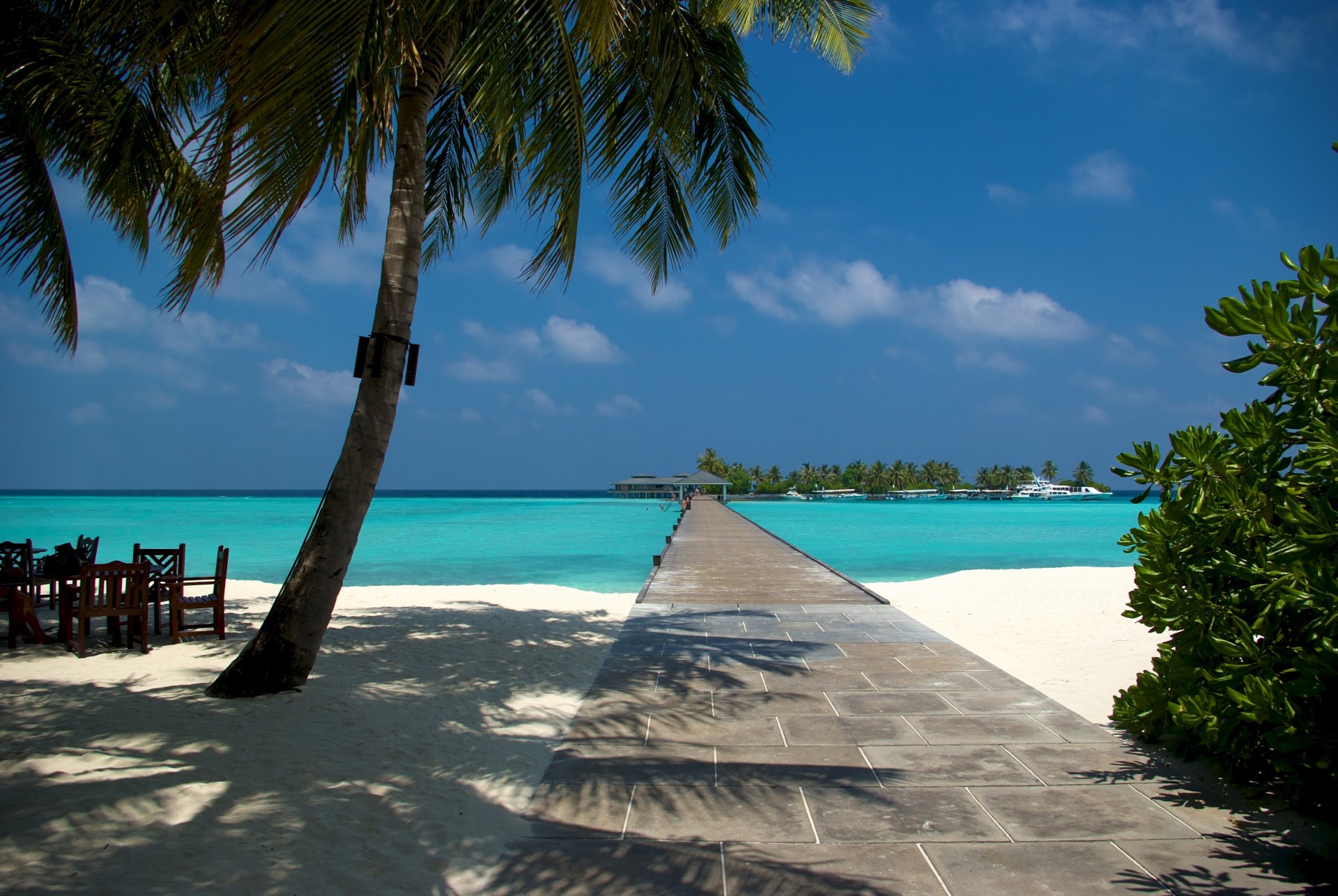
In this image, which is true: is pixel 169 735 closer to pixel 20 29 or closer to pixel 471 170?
pixel 471 170

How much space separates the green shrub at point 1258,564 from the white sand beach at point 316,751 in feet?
4.20

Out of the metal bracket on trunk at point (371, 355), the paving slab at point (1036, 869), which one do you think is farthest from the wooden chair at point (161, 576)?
the paving slab at point (1036, 869)

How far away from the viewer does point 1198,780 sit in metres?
3.53

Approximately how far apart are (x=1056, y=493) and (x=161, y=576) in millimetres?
164137

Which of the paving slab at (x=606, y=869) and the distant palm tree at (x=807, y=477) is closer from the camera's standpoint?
the paving slab at (x=606, y=869)

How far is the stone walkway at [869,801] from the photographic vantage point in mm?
2699

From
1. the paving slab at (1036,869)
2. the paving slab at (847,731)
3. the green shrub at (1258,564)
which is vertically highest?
the green shrub at (1258,564)

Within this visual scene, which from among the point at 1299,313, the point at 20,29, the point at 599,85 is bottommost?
the point at 1299,313

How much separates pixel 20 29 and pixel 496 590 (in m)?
8.36

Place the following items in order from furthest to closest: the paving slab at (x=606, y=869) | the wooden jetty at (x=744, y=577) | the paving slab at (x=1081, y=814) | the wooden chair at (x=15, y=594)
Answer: the wooden jetty at (x=744, y=577), the wooden chair at (x=15, y=594), the paving slab at (x=1081, y=814), the paving slab at (x=606, y=869)

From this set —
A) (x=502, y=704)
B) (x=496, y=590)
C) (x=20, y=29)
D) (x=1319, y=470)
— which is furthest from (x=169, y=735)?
(x=496, y=590)

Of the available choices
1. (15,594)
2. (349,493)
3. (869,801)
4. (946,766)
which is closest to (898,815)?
(869,801)

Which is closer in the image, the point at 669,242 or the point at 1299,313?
the point at 1299,313

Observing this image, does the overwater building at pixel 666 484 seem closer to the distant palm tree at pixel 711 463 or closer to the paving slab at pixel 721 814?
the distant palm tree at pixel 711 463
